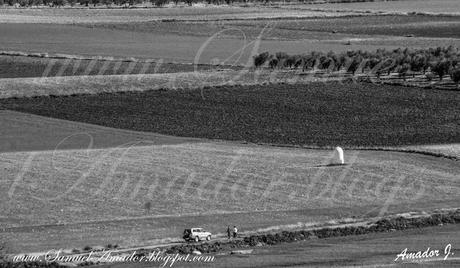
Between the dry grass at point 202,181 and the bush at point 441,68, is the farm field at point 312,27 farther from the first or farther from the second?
the dry grass at point 202,181

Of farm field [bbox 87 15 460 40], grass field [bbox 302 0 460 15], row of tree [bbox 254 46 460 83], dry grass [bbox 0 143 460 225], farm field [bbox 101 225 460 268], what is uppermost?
farm field [bbox 101 225 460 268]

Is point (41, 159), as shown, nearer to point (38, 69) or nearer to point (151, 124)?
point (151, 124)

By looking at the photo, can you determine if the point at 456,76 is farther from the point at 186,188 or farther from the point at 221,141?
the point at 186,188

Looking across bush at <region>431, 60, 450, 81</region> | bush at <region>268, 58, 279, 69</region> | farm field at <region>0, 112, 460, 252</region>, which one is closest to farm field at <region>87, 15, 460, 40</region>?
bush at <region>268, 58, 279, 69</region>

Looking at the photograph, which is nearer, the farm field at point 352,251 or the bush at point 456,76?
the farm field at point 352,251

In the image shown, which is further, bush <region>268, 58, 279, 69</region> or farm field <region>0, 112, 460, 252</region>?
bush <region>268, 58, 279, 69</region>

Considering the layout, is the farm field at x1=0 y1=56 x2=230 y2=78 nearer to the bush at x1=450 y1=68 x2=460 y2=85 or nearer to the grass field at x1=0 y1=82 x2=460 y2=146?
the grass field at x1=0 y1=82 x2=460 y2=146

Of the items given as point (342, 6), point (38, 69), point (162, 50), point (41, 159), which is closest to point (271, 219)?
point (41, 159)

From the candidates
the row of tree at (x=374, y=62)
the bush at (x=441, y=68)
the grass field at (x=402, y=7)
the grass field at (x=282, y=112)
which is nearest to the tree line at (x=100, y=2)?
the grass field at (x=402, y=7)
